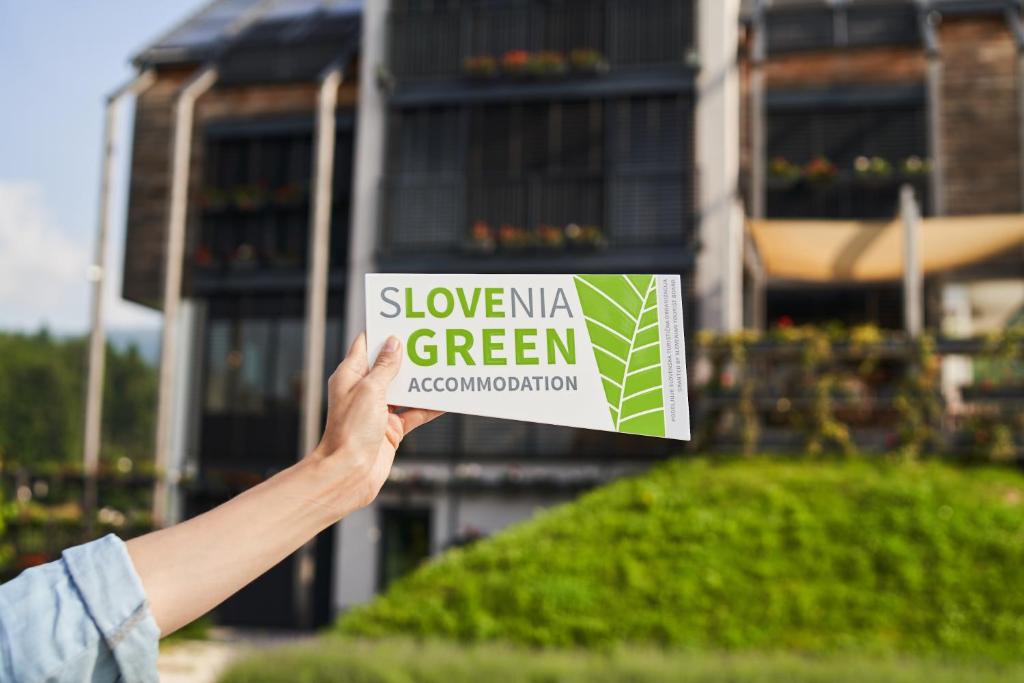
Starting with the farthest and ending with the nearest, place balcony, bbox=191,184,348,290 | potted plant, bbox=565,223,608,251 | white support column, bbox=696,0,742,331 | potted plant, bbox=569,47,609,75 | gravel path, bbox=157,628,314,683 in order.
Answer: balcony, bbox=191,184,348,290
potted plant, bbox=569,47,609,75
potted plant, bbox=565,223,608,251
white support column, bbox=696,0,742,331
gravel path, bbox=157,628,314,683

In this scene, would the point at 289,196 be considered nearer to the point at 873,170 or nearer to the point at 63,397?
the point at 873,170

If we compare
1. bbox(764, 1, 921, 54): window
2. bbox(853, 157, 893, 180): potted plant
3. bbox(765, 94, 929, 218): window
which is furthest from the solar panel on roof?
bbox(853, 157, 893, 180): potted plant

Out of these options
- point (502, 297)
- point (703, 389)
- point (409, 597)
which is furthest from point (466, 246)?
point (502, 297)

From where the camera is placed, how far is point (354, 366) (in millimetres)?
1810

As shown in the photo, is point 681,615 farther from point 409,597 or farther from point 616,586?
point 409,597

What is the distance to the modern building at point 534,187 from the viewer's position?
18547mm

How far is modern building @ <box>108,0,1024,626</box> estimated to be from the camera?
18.5 m

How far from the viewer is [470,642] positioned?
11219 millimetres

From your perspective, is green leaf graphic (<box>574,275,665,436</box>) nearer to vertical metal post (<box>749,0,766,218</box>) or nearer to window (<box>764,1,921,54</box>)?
vertical metal post (<box>749,0,766,218</box>)

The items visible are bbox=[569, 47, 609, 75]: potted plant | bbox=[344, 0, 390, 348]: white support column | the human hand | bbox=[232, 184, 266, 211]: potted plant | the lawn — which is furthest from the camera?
bbox=[232, 184, 266, 211]: potted plant

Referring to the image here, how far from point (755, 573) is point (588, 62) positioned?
9.81 meters

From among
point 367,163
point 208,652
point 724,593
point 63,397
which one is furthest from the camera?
point 63,397

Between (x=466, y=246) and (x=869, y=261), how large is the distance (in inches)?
234

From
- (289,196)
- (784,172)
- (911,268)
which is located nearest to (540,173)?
(784,172)
